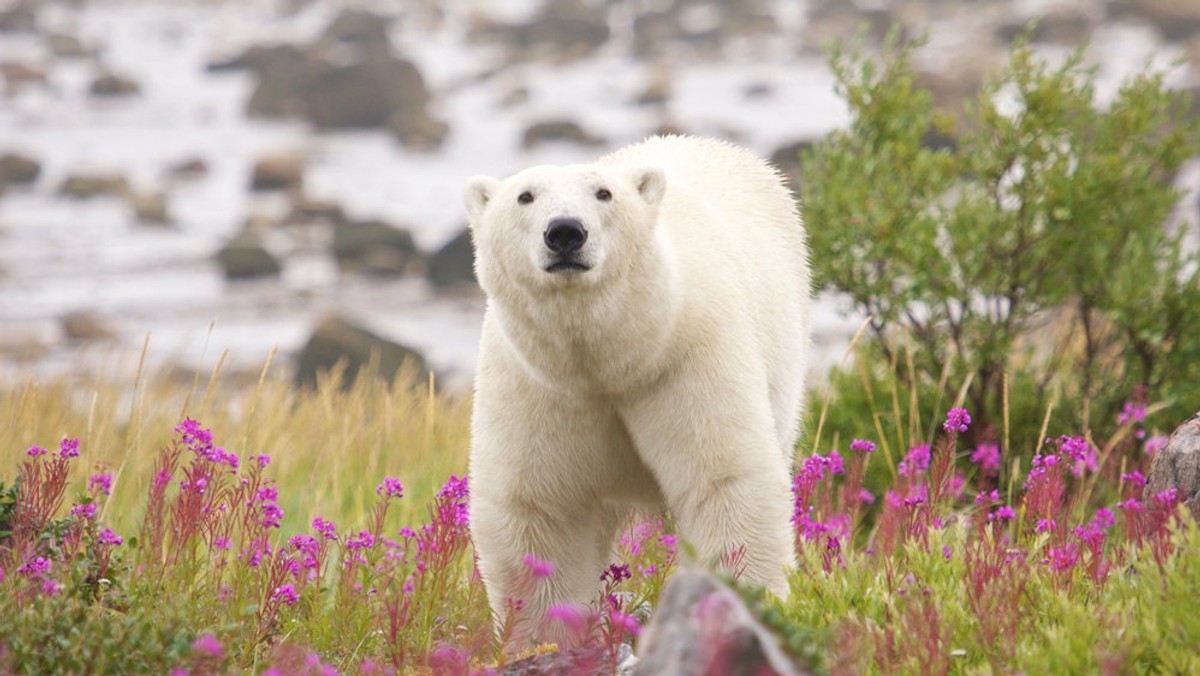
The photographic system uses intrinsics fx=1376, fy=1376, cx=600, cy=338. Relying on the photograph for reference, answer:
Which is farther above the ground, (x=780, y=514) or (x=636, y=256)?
(x=636, y=256)

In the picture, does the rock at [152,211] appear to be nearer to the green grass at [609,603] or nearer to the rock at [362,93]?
the rock at [362,93]

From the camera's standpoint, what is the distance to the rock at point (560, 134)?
2544cm

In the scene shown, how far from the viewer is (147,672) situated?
10.9 feet

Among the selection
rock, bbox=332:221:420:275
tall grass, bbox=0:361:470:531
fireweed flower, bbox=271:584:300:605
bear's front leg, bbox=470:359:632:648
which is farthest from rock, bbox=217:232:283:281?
fireweed flower, bbox=271:584:300:605

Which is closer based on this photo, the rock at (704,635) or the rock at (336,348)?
the rock at (704,635)

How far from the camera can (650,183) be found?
4.46 meters

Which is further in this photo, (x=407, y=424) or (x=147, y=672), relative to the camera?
(x=407, y=424)

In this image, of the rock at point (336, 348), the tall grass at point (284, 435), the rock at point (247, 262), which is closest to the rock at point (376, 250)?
the rock at point (247, 262)

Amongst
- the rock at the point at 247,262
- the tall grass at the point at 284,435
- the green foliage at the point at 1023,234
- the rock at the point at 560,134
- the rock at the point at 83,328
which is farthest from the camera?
the rock at the point at 560,134

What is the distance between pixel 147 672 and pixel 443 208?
2096cm

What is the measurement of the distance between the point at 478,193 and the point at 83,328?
48.5 ft

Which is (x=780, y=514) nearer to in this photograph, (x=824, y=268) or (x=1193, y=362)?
(x=824, y=268)

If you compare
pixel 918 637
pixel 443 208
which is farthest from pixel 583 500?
pixel 443 208

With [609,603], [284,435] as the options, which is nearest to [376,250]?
[284,435]
